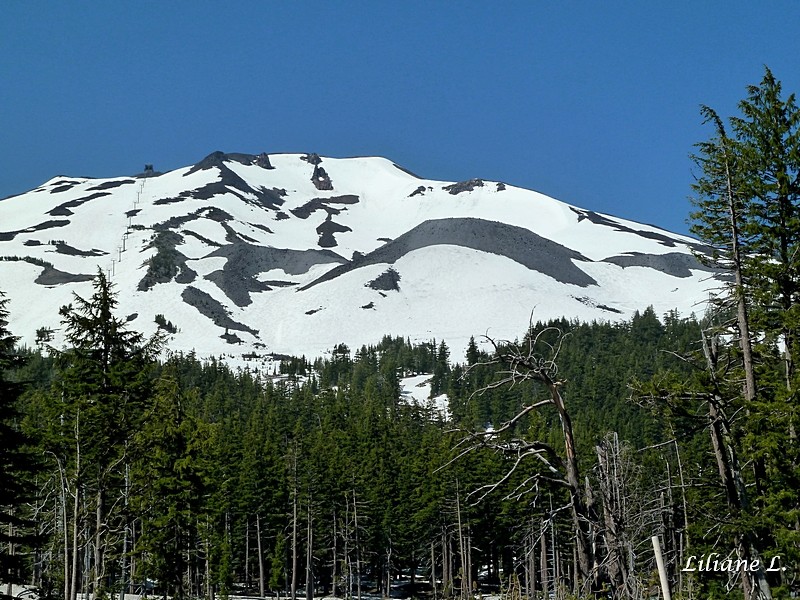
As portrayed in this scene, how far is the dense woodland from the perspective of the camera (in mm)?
12289

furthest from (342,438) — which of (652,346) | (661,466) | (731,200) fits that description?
(652,346)

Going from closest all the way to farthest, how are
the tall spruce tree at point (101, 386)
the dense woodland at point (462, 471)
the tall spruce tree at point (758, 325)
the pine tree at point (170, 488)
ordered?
the dense woodland at point (462, 471)
the tall spruce tree at point (758, 325)
the tall spruce tree at point (101, 386)
the pine tree at point (170, 488)

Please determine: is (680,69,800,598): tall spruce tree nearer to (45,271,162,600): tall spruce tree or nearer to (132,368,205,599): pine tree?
(45,271,162,600): tall spruce tree

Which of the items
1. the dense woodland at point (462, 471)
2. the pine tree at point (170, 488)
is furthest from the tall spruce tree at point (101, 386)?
the pine tree at point (170, 488)

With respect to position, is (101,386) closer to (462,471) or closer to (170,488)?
(170,488)

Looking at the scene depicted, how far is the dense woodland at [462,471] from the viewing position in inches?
484

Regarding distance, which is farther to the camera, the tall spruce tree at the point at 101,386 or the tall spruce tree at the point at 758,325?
the tall spruce tree at the point at 101,386

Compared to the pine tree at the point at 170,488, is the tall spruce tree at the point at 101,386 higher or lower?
higher

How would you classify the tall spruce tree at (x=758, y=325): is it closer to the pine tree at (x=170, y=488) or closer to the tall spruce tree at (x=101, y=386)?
the tall spruce tree at (x=101, y=386)

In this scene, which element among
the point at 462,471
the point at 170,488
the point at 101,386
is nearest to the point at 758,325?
the point at 101,386

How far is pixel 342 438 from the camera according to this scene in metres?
72.1

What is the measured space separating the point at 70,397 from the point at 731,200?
21322 mm

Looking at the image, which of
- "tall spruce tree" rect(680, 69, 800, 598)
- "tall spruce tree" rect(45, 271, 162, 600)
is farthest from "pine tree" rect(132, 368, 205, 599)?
"tall spruce tree" rect(680, 69, 800, 598)

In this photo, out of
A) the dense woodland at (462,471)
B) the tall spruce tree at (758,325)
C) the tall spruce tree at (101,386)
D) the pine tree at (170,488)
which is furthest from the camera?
the pine tree at (170,488)
